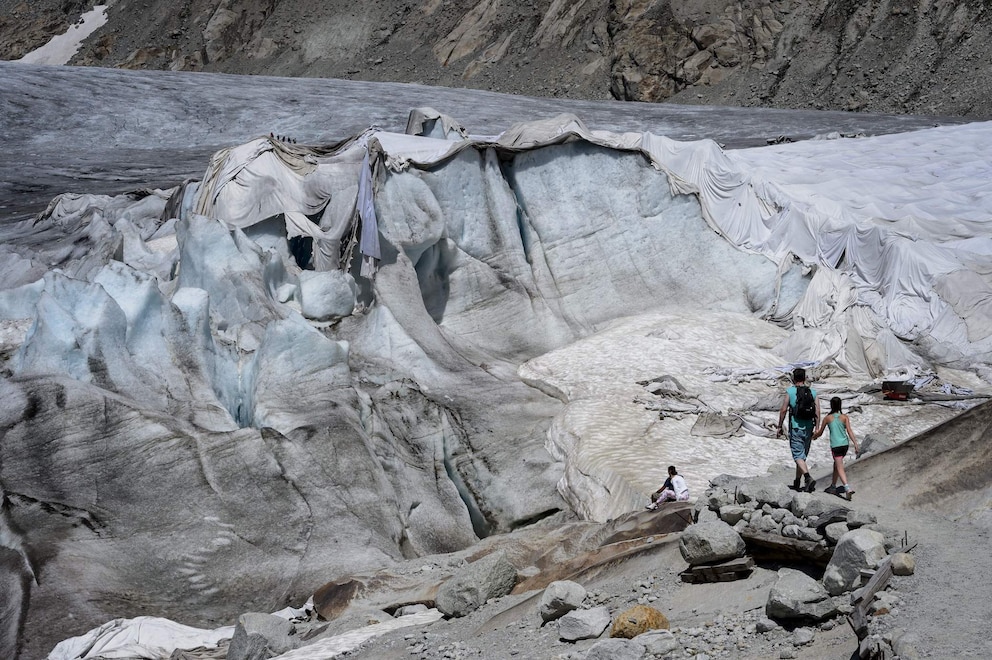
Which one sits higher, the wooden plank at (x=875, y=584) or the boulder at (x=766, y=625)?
Answer: the wooden plank at (x=875, y=584)

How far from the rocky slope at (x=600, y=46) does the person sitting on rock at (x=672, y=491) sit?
25873 mm

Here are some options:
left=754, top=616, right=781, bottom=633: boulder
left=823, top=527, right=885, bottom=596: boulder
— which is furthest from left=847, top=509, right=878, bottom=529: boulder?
left=754, top=616, right=781, bottom=633: boulder

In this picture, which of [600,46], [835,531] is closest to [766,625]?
[835,531]

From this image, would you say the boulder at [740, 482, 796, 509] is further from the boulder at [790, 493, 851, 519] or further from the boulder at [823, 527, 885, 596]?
the boulder at [823, 527, 885, 596]

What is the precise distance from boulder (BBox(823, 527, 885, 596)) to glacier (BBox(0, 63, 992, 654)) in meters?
4.75

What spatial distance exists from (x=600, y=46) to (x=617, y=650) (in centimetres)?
3739

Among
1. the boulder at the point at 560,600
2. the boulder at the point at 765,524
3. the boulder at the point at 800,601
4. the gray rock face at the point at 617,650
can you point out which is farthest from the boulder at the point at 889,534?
the boulder at the point at 560,600

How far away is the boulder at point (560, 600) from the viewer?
6781mm

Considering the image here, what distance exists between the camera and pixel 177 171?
21.5m

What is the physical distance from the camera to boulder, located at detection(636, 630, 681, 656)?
18.7 ft

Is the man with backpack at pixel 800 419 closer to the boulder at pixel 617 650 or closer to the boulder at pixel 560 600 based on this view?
the boulder at pixel 560 600

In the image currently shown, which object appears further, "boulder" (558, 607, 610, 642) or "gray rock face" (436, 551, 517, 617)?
"gray rock face" (436, 551, 517, 617)

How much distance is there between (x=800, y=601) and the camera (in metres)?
5.61

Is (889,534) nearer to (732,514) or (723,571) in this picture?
(723,571)
